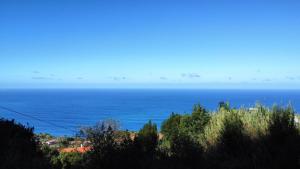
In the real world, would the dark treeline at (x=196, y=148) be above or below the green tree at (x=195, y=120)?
above

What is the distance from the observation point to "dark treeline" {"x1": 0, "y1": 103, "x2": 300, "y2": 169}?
20.9 feet

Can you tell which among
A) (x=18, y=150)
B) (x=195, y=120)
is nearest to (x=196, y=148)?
(x=18, y=150)

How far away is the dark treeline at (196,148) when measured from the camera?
6367 mm

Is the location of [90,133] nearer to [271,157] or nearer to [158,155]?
[158,155]

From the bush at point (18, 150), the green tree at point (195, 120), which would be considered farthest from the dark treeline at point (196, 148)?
the green tree at point (195, 120)

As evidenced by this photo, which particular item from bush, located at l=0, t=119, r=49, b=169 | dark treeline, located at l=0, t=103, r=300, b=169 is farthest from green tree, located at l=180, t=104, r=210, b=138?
bush, located at l=0, t=119, r=49, b=169

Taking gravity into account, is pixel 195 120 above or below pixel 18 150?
below

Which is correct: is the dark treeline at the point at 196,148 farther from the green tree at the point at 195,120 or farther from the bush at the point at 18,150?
the green tree at the point at 195,120

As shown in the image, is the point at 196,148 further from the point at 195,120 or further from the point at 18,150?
the point at 195,120

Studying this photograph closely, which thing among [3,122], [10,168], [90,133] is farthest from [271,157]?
[3,122]

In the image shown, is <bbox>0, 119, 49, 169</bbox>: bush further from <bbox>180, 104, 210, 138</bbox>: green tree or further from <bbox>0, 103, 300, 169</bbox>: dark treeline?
<bbox>180, 104, 210, 138</bbox>: green tree

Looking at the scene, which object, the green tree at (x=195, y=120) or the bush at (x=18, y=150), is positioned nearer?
the bush at (x=18, y=150)

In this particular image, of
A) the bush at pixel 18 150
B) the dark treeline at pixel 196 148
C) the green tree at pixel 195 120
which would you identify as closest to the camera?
the bush at pixel 18 150

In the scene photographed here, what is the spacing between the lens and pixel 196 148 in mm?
7590
